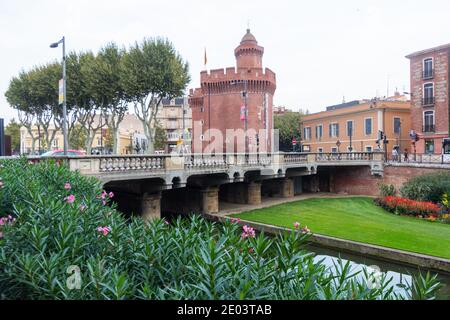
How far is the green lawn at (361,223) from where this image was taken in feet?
52.1

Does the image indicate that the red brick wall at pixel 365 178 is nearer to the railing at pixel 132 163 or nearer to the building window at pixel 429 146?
the building window at pixel 429 146

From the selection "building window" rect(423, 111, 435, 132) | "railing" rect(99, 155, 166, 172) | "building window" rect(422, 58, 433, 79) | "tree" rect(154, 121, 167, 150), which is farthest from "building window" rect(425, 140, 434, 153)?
"tree" rect(154, 121, 167, 150)

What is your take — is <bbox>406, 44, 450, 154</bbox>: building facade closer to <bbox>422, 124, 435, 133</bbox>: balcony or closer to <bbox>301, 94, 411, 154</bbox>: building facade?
<bbox>422, 124, 435, 133</bbox>: balcony

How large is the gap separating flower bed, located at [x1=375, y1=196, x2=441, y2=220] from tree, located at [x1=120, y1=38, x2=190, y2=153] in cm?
1953

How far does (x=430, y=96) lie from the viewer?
37.7 m

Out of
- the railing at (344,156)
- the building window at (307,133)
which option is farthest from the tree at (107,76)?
the building window at (307,133)

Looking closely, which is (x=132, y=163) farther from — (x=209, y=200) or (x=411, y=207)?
(x=411, y=207)

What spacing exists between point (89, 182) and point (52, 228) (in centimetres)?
467

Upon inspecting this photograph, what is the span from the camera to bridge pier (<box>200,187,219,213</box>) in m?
24.9

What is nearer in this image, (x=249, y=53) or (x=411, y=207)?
(x=411, y=207)

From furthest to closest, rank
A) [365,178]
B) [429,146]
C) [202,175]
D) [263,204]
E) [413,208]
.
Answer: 1. [429,146]
2. [365,178]
3. [263,204]
4. [202,175]
5. [413,208]

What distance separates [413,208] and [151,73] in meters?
22.8

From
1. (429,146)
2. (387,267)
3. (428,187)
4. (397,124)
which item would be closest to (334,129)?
(397,124)
